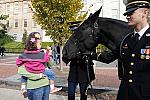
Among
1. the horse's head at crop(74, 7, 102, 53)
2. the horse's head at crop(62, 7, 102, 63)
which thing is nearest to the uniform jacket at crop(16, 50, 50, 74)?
the horse's head at crop(62, 7, 102, 63)

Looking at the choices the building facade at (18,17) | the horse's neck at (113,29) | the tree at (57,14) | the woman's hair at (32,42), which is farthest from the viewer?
the building facade at (18,17)

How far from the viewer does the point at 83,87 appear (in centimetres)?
644

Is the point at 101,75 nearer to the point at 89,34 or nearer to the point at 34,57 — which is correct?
the point at 34,57

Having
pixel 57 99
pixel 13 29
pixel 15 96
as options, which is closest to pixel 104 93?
pixel 57 99

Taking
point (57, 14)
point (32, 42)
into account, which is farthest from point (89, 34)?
point (57, 14)

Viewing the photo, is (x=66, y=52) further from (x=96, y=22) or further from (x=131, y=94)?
(x=131, y=94)

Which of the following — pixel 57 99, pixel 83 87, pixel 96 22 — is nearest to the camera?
pixel 96 22

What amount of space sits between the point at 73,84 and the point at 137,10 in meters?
3.76

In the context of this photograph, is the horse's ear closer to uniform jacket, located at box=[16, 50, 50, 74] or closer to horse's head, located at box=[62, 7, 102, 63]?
horse's head, located at box=[62, 7, 102, 63]

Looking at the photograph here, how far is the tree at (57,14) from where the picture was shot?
14.2m

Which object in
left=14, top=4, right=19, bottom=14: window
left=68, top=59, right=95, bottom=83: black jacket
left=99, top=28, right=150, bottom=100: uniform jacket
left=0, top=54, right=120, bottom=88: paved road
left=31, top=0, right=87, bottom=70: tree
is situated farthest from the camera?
left=14, top=4, right=19, bottom=14: window

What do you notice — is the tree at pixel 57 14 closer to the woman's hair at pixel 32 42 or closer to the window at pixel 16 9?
the woman's hair at pixel 32 42

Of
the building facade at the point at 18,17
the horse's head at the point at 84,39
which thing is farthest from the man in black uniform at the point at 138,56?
the building facade at the point at 18,17

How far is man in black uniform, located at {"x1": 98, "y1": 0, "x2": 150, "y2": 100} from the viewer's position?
2977mm
